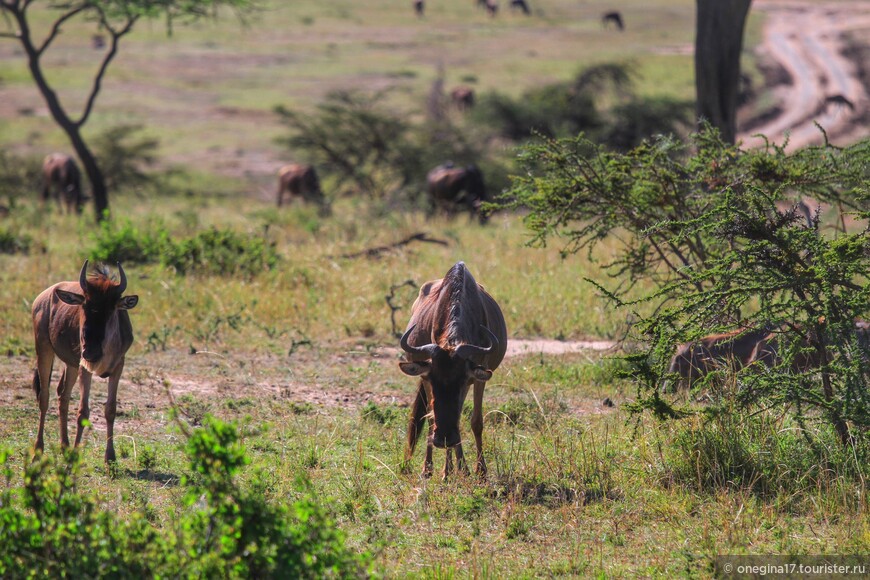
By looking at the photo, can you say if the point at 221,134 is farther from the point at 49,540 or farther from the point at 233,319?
the point at 49,540

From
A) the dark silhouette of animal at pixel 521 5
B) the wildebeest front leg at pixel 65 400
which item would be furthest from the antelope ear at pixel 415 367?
the dark silhouette of animal at pixel 521 5

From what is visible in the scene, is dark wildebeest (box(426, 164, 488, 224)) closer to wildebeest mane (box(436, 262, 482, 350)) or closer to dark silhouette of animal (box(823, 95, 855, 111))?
dark silhouette of animal (box(823, 95, 855, 111))

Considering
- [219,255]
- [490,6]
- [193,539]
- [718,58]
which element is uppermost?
[490,6]

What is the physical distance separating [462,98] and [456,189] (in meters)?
16.9

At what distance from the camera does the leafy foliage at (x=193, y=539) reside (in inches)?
165

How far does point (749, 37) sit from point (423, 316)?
49701mm

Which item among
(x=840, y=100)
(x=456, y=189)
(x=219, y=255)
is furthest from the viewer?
(x=840, y=100)

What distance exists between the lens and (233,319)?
10.3 m

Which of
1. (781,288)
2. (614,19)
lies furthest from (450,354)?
(614,19)

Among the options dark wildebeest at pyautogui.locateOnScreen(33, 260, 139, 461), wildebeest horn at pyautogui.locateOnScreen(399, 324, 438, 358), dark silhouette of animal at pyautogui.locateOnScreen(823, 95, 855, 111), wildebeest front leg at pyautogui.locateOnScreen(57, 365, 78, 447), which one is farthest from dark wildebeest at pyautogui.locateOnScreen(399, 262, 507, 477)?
dark silhouette of animal at pyautogui.locateOnScreen(823, 95, 855, 111)

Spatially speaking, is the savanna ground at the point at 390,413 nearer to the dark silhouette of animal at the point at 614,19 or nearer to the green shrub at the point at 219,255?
the green shrub at the point at 219,255

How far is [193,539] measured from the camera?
4.29 metres

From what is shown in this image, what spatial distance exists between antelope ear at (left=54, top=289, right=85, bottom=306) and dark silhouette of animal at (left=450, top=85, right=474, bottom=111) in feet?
92.2

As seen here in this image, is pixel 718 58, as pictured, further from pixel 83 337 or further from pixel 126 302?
pixel 83 337
